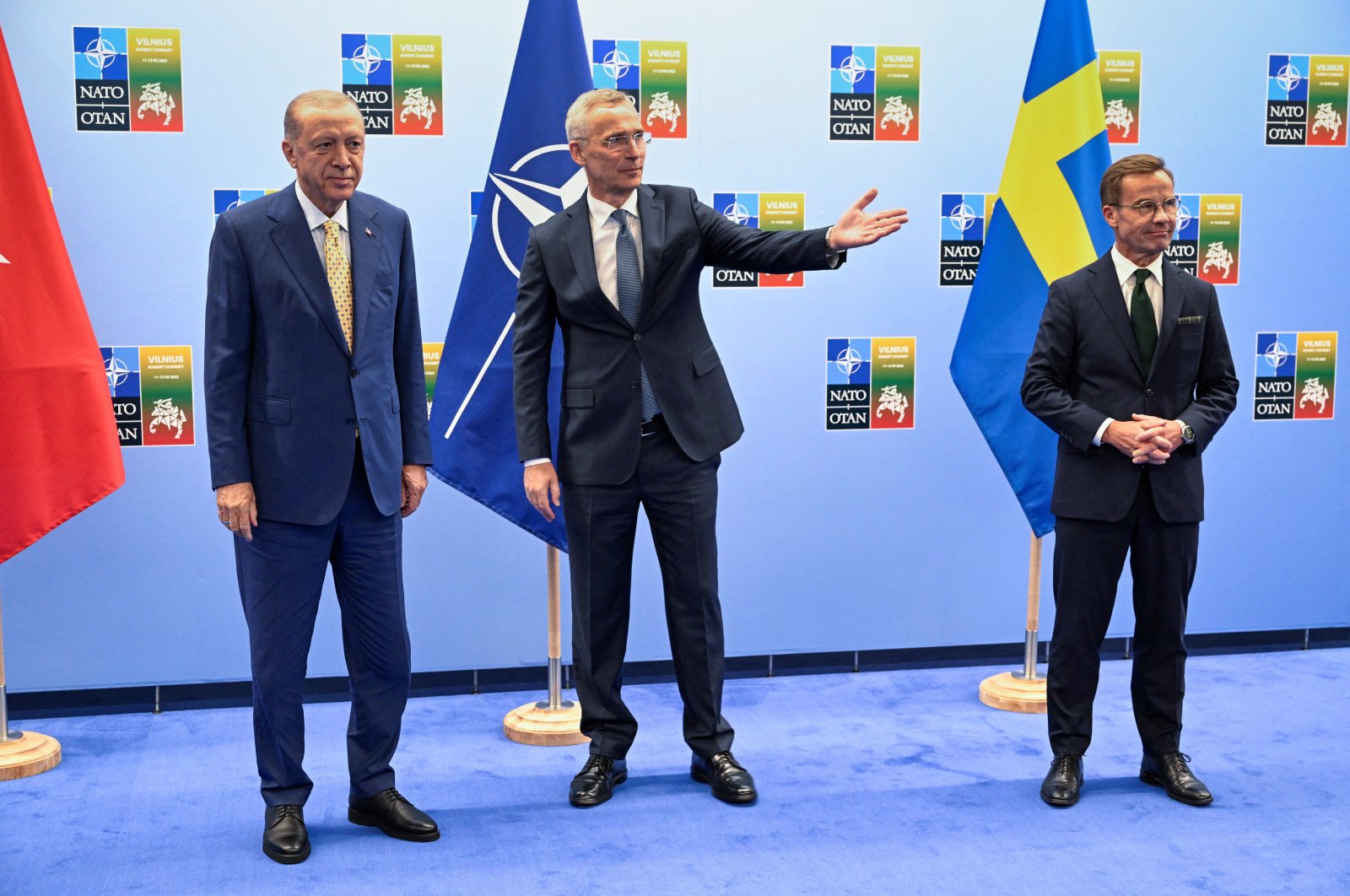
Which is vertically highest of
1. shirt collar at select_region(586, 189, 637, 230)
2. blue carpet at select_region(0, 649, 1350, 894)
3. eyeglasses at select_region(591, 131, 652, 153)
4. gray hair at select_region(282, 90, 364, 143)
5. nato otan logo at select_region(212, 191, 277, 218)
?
gray hair at select_region(282, 90, 364, 143)

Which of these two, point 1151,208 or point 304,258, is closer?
point 304,258

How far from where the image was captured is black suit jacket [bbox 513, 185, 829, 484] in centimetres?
332

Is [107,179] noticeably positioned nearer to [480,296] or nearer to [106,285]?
[106,285]

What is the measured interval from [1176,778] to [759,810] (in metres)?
1.09

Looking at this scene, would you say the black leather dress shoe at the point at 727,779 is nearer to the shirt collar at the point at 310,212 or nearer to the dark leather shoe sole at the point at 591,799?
the dark leather shoe sole at the point at 591,799

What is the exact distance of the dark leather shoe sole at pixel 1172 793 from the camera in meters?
3.38

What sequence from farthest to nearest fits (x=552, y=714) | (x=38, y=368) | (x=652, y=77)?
(x=652, y=77), (x=552, y=714), (x=38, y=368)

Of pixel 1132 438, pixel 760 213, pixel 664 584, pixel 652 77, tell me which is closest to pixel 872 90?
pixel 760 213

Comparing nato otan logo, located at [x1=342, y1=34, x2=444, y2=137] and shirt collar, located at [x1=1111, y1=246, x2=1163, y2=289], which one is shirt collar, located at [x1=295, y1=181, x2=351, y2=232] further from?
shirt collar, located at [x1=1111, y1=246, x2=1163, y2=289]

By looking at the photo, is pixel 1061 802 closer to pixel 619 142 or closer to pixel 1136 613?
pixel 1136 613

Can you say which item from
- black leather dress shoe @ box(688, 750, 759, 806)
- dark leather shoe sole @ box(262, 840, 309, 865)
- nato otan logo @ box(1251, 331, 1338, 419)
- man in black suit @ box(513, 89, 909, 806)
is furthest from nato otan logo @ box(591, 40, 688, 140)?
dark leather shoe sole @ box(262, 840, 309, 865)

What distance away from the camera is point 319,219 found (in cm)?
308

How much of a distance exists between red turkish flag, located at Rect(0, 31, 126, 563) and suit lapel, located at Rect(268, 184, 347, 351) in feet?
3.41

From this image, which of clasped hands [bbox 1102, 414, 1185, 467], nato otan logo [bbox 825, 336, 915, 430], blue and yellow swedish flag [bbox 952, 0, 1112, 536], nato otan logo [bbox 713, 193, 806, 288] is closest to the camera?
clasped hands [bbox 1102, 414, 1185, 467]
